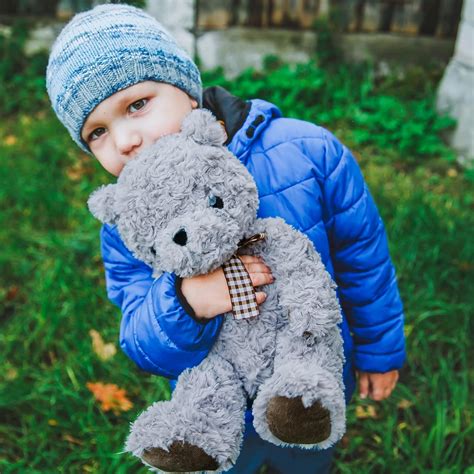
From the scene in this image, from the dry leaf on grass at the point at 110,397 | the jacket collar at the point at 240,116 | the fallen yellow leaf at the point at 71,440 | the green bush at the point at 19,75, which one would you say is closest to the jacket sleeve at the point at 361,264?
the jacket collar at the point at 240,116

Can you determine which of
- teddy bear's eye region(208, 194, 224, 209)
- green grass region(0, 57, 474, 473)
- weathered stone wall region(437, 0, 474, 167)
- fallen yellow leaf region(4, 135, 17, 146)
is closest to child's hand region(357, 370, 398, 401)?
green grass region(0, 57, 474, 473)

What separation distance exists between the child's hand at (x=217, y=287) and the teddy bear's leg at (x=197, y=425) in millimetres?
114

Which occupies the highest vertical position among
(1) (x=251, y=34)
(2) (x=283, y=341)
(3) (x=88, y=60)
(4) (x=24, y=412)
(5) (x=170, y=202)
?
(3) (x=88, y=60)

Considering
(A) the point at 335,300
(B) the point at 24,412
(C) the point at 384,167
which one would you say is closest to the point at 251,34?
(C) the point at 384,167

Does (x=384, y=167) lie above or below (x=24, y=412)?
above

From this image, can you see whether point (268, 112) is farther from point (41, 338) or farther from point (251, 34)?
point (251, 34)

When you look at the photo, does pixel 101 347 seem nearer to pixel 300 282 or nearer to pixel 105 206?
pixel 105 206

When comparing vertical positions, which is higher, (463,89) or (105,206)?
(105,206)

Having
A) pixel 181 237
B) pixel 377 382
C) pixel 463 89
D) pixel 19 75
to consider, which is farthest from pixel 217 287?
pixel 19 75

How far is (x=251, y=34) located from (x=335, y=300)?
426cm

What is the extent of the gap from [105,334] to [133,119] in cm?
152

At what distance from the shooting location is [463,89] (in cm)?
410

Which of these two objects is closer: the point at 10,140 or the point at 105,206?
the point at 105,206

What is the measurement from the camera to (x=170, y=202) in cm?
111
